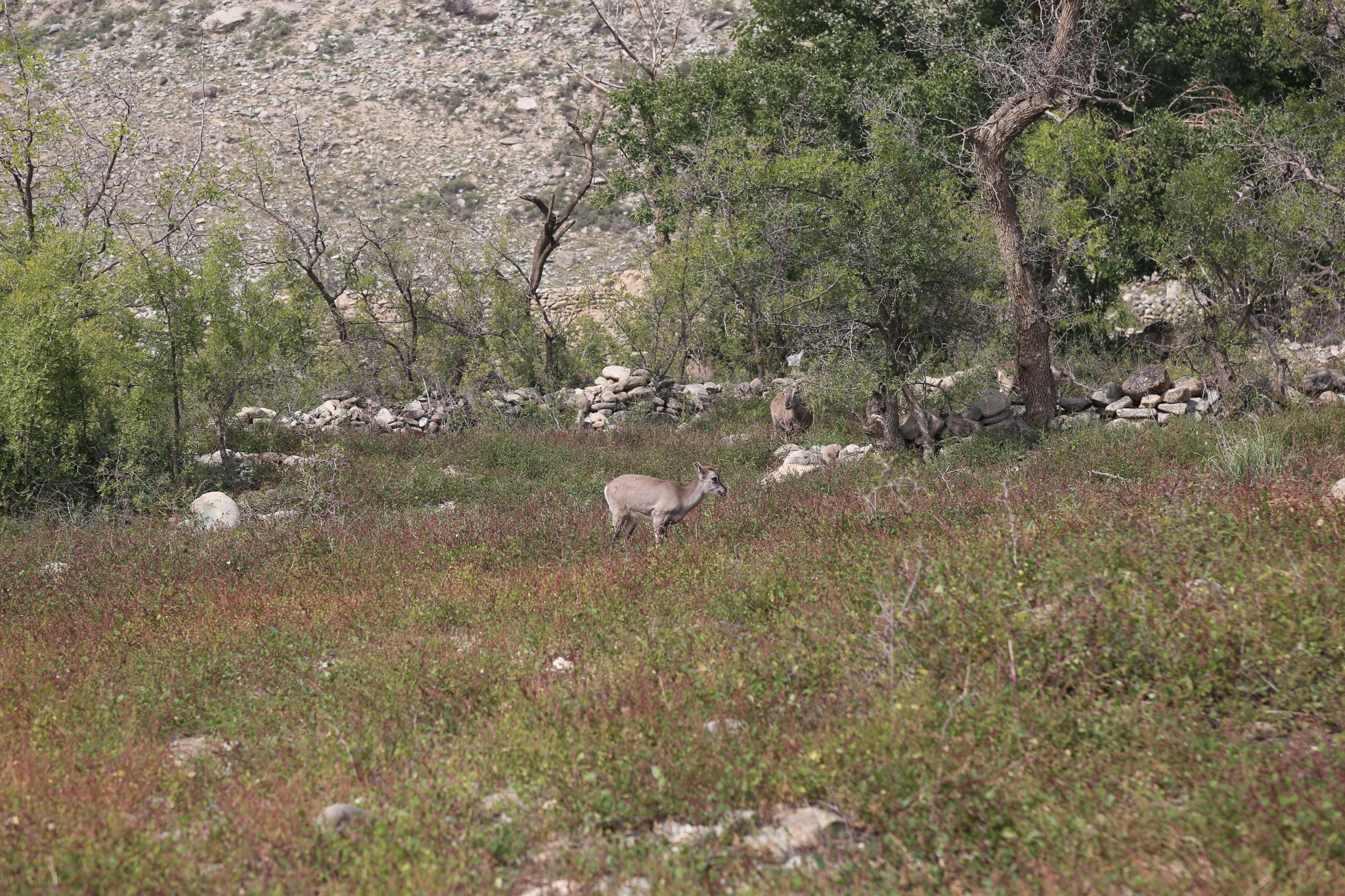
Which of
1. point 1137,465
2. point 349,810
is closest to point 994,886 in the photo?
point 349,810

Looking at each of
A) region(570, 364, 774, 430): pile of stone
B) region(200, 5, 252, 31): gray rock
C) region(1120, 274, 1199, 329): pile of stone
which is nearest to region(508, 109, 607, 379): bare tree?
region(570, 364, 774, 430): pile of stone

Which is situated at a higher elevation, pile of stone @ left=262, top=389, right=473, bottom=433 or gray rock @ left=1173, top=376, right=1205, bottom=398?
gray rock @ left=1173, top=376, right=1205, bottom=398

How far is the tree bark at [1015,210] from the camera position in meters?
15.6

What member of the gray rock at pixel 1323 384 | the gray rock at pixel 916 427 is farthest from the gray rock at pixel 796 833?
the gray rock at pixel 1323 384

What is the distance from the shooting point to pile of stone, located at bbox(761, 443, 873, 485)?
51.1 feet

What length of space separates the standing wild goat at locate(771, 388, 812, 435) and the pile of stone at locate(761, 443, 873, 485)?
0.79 m

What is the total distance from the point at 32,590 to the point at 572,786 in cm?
811

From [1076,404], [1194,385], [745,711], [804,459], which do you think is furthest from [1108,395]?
[745,711]

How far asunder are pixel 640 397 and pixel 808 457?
697 cm

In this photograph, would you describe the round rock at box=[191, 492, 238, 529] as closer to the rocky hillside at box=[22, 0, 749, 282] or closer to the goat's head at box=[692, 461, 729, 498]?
the goat's head at box=[692, 461, 729, 498]

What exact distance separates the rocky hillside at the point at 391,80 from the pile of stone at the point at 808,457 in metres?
25.4

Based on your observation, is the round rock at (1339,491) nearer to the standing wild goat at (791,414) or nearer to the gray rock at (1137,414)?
the gray rock at (1137,414)

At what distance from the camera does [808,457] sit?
656 inches

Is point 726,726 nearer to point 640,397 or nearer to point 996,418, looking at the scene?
point 996,418
